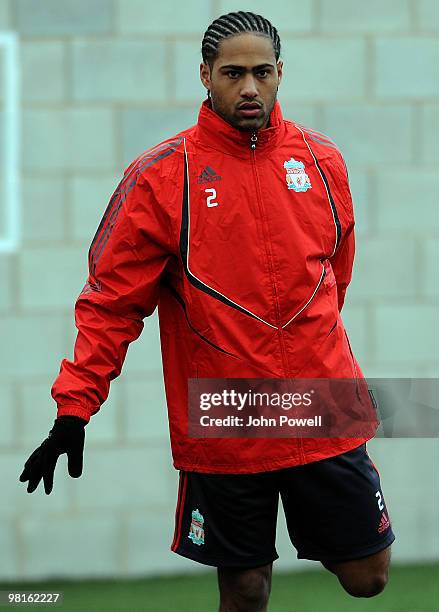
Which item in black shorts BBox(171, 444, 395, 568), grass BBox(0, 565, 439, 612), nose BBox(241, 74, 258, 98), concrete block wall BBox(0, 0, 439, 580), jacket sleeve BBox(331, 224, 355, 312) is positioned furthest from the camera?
concrete block wall BBox(0, 0, 439, 580)

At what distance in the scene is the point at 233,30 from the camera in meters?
3.09

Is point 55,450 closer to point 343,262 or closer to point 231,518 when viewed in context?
point 231,518

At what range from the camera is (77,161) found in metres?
4.66

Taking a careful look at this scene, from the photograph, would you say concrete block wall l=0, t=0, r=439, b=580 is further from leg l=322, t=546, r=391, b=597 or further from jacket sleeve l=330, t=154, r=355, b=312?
leg l=322, t=546, r=391, b=597

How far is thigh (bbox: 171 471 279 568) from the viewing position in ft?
10.3

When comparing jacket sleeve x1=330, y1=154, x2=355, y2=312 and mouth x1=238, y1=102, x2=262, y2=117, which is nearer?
mouth x1=238, y1=102, x2=262, y2=117

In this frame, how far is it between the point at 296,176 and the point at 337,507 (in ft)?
2.70

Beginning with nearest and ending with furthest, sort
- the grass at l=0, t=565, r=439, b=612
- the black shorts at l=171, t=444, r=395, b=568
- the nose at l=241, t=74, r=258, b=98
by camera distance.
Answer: the nose at l=241, t=74, r=258, b=98 < the black shorts at l=171, t=444, r=395, b=568 < the grass at l=0, t=565, r=439, b=612

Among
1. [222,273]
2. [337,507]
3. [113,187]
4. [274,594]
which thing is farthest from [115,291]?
[274,594]

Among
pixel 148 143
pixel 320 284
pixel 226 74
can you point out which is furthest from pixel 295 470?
pixel 148 143

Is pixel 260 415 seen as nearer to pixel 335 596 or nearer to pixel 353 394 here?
pixel 353 394

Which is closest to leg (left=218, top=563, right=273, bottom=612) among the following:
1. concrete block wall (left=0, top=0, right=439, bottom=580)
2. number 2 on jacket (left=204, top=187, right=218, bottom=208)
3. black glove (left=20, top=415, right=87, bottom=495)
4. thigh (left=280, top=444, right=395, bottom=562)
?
thigh (left=280, top=444, right=395, bottom=562)

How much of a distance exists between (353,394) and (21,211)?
186cm

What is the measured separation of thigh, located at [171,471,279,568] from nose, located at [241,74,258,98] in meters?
0.92
